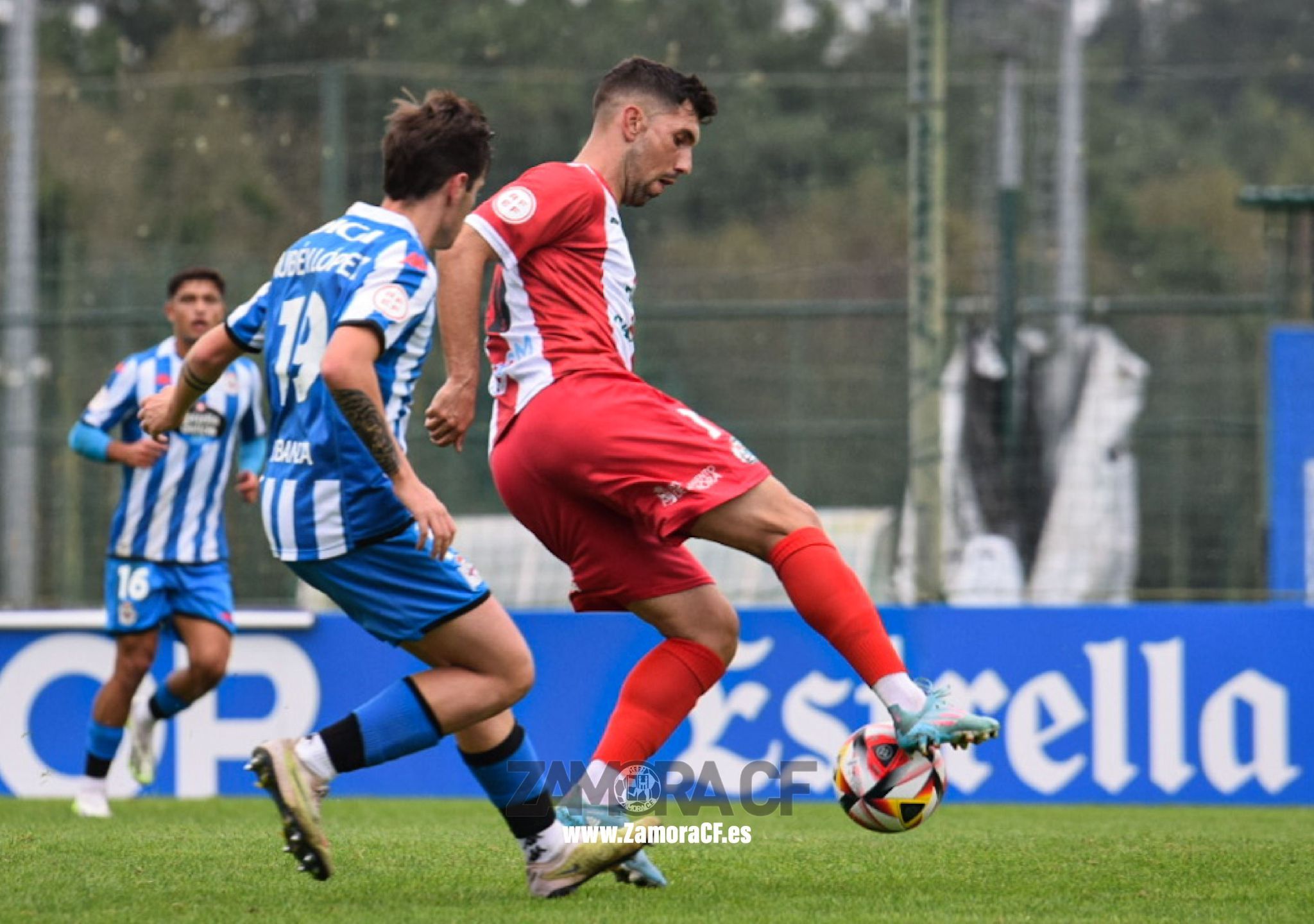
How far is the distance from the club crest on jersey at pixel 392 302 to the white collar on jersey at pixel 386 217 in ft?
0.65

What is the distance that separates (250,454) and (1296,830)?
4586 mm

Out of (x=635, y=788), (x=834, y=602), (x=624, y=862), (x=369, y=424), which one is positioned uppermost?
(x=369, y=424)

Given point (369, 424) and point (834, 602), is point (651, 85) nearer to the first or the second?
point (369, 424)

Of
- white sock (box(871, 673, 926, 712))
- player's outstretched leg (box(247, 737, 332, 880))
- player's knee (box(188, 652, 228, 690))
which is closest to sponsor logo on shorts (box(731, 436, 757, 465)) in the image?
white sock (box(871, 673, 926, 712))

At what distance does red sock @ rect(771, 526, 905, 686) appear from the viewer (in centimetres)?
467

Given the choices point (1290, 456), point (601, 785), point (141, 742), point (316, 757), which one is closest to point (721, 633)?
point (601, 785)

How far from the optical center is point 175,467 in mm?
8531

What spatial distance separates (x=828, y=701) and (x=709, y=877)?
13.8ft

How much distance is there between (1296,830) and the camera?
7.16 metres

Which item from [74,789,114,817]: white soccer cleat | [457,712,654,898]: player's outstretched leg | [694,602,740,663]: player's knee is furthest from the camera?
[74,789,114,817]: white soccer cleat

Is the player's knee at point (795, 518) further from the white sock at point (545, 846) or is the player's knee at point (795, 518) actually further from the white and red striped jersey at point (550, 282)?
the white sock at point (545, 846)

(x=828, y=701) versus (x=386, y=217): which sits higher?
(x=386, y=217)

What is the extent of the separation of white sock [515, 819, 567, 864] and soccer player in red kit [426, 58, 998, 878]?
172 millimetres

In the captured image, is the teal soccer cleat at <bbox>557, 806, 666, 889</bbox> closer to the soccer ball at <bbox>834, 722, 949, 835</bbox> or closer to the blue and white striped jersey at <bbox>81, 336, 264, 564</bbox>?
the soccer ball at <bbox>834, 722, 949, 835</bbox>
